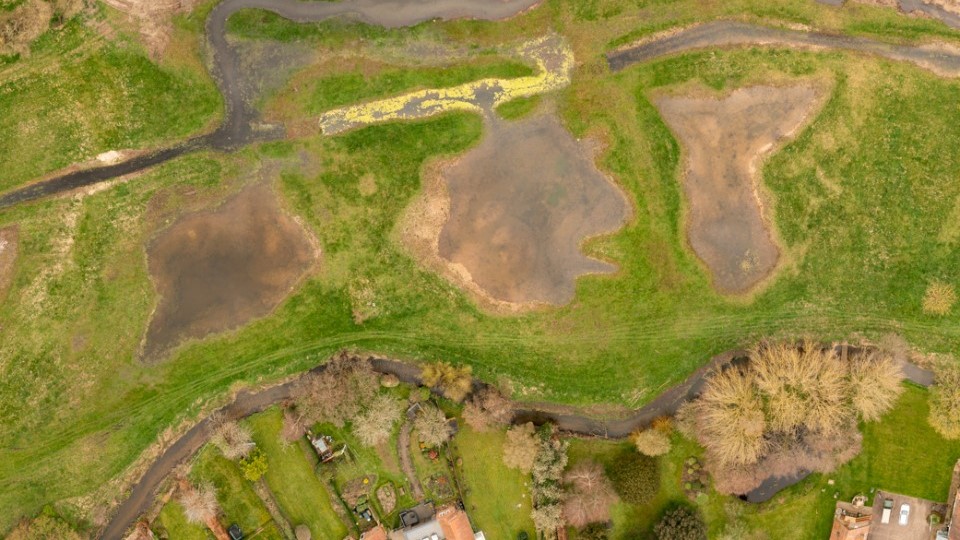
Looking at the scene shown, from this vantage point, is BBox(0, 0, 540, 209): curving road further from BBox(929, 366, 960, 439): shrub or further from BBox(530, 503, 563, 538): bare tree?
BBox(929, 366, 960, 439): shrub

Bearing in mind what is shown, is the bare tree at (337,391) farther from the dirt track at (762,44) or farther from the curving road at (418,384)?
the dirt track at (762,44)

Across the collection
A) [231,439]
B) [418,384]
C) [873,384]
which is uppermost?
[873,384]

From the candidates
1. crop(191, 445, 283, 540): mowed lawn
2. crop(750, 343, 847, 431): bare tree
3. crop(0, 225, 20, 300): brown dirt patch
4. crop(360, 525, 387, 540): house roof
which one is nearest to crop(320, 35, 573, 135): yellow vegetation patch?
crop(0, 225, 20, 300): brown dirt patch

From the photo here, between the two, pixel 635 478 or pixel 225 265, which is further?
pixel 225 265

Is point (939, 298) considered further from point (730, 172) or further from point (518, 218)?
point (518, 218)

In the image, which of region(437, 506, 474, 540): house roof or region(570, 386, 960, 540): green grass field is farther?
region(570, 386, 960, 540): green grass field

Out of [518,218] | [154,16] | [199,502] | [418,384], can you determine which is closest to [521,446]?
[418,384]
